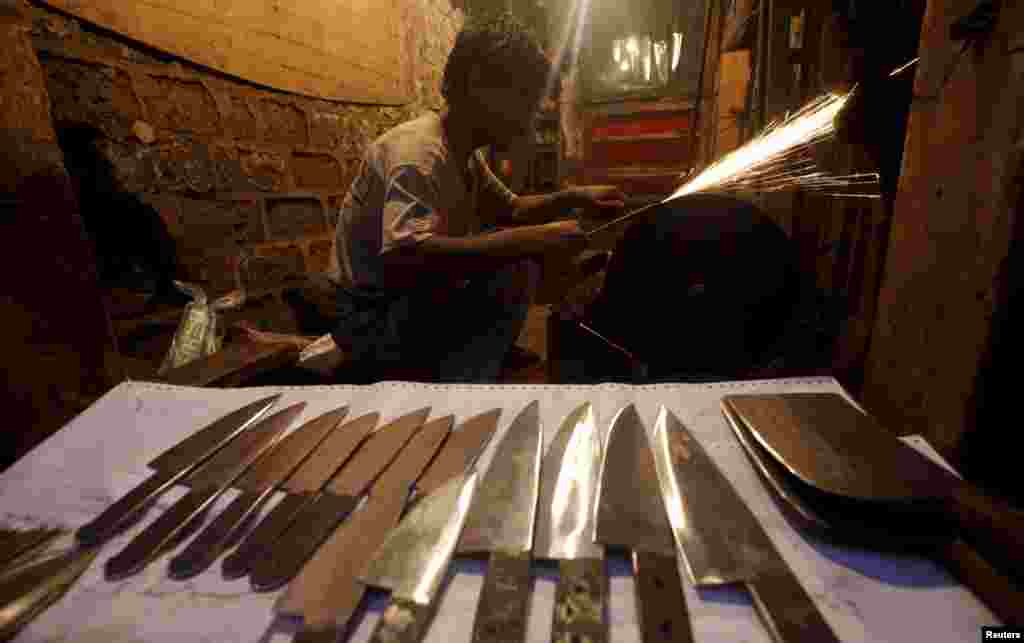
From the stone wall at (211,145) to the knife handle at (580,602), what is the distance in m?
2.32

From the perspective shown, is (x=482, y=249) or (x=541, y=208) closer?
(x=482, y=249)

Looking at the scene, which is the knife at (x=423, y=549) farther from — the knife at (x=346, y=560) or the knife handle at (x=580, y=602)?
the knife handle at (x=580, y=602)

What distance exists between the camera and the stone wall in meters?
1.67

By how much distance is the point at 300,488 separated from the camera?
2.21 feet

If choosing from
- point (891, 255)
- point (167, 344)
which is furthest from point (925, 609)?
point (167, 344)

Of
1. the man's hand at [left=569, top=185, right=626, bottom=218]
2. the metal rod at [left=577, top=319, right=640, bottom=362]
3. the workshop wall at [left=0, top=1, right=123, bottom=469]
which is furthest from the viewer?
the man's hand at [left=569, top=185, right=626, bottom=218]

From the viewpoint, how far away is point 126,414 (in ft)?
2.89

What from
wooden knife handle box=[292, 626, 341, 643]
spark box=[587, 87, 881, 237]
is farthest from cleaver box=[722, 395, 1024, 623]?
spark box=[587, 87, 881, 237]

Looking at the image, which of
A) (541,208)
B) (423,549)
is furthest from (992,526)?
(541,208)

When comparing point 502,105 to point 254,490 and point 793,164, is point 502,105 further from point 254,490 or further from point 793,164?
point 254,490

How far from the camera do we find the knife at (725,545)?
1.46 feet

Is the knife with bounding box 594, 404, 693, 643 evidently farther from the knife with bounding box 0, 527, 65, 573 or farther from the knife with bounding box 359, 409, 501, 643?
the knife with bounding box 0, 527, 65, 573

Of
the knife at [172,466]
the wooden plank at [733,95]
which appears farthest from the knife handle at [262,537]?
→ the wooden plank at [733,95]

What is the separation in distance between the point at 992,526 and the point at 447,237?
145 centimetres
